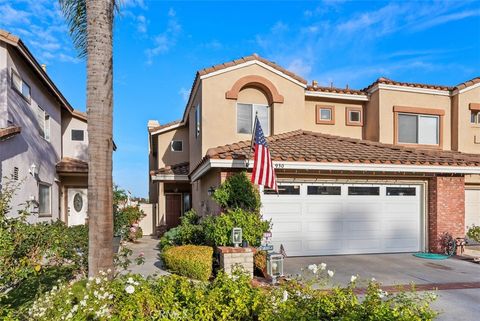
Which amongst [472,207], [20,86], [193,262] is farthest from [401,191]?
[20,86]

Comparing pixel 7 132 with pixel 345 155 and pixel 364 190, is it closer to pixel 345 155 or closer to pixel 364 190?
pixel 345 155

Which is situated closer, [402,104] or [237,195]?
[237,195]

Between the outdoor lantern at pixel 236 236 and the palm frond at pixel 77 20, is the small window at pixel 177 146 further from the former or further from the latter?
Result: the palm frond at pixel 77 20

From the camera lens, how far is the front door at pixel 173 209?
63.1 feet

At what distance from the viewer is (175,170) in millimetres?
17594

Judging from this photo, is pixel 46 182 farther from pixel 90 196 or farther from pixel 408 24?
pixel 408 24

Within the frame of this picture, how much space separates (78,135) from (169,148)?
519 centimetres

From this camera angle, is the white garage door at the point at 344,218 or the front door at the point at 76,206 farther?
the front door at the point at 76,206

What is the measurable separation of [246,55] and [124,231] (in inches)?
375

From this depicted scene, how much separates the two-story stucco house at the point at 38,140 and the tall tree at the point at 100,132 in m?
4.67

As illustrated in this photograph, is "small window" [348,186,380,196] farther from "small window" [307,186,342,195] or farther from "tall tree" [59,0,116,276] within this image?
"tall tree" [59,0,116,276]

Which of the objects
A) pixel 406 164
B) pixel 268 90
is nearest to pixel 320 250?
pixel 406 164

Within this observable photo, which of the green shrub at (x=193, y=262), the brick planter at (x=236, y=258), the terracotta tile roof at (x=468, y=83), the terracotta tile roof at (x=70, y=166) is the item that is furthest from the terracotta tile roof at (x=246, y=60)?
the terracotta tile roof at (x=70, y=166)

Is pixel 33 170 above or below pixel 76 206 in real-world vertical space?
above
